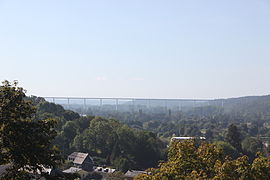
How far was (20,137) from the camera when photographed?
19.4ft

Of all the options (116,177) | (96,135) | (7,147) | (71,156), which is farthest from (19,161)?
(96,135)

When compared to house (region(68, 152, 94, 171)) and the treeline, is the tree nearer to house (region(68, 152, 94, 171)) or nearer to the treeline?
house (region(68, 152, 94, 171))

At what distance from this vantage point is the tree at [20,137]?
5821 mm

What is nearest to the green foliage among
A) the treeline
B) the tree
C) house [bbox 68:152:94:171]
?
the tree

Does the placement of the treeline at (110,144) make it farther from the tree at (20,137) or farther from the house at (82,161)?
the tree at (20,137)

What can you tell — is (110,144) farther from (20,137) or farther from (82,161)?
(20,137)

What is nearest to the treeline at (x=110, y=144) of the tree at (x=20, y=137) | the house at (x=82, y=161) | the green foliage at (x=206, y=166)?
the house at (x=82, y=161)

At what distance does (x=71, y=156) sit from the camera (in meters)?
31.0

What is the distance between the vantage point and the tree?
582 centimetres

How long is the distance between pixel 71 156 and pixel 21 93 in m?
25.6

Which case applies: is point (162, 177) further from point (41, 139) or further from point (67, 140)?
point (67, 140)

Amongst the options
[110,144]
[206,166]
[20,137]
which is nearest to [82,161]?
[110,144]

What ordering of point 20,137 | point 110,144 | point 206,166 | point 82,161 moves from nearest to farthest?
point 20,137 → point 206,166 → point 82,161 → point 110,144

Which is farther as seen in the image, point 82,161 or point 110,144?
point 110,144
